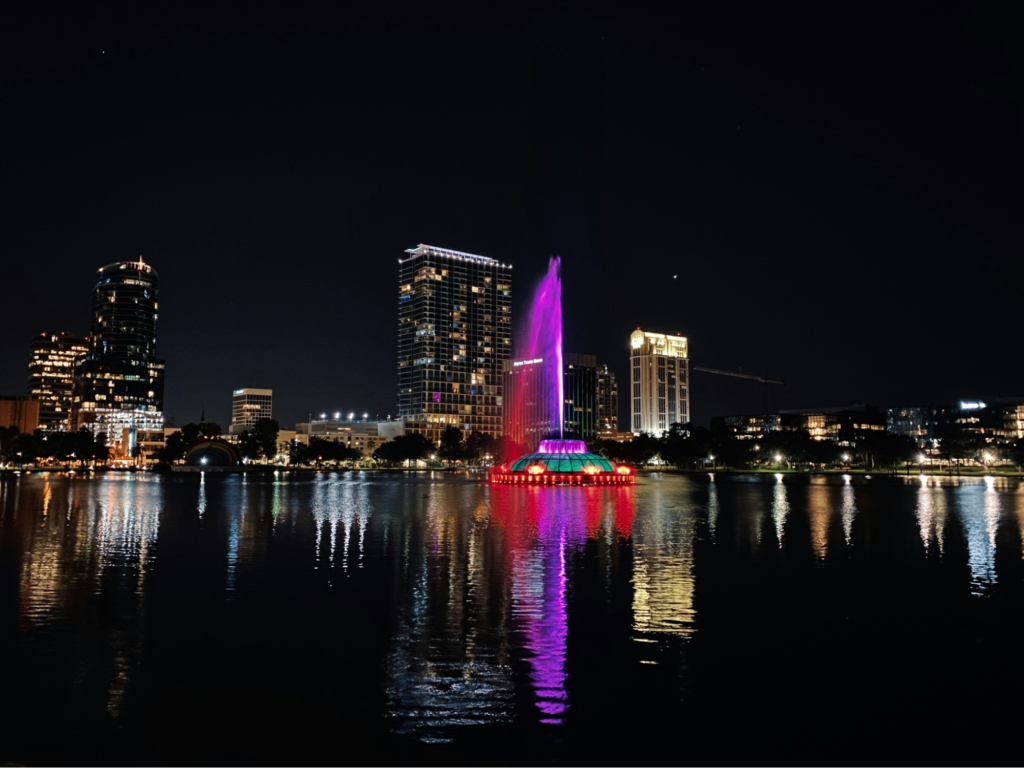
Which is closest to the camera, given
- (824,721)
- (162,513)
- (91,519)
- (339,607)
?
(824,721)

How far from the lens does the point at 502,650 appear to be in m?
14.1

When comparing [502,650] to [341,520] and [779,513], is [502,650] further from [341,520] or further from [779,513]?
[779,513]

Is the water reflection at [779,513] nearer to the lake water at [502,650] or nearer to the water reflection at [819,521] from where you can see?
the water reflection at [819,521]

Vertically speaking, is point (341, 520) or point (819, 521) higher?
point (819, 521)

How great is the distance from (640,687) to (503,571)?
11.3 m

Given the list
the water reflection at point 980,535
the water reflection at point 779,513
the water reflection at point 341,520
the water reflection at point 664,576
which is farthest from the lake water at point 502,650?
the water reflection at point 779,513

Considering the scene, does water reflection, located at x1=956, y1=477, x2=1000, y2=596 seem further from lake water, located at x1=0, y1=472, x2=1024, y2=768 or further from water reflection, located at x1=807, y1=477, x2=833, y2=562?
water reflection, located at x1=807, y1=477, x2=833, y2=562

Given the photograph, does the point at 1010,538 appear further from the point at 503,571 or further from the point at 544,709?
the point at 544,709

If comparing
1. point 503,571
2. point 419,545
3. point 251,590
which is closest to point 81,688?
point 251,590

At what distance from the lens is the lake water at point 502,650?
33.1 feet

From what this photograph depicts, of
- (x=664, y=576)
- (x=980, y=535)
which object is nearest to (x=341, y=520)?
(x=664, y=576)

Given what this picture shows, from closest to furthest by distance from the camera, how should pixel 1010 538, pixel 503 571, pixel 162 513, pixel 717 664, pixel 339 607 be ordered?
pixel 717 664
pixel 339 607
pixel 503 571
pixel 1010 538
pixel 162 513

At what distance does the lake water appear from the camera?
10094mm

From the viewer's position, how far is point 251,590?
2022cm
